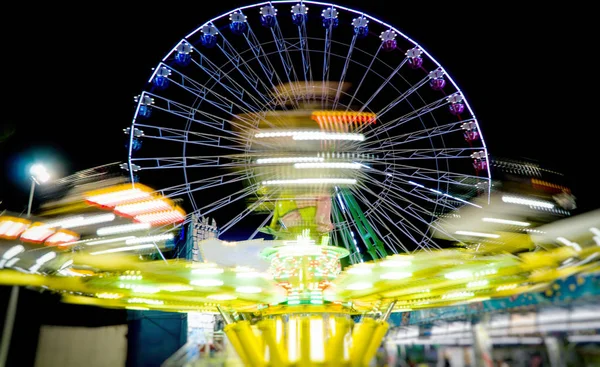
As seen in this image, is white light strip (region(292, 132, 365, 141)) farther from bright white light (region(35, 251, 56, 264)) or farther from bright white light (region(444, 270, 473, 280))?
bright white light (region(35, 251, 56, 264))

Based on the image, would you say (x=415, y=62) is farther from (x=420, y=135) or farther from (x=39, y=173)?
(x=39, y=173)

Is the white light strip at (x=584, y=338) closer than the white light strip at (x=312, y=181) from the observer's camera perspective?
Yes

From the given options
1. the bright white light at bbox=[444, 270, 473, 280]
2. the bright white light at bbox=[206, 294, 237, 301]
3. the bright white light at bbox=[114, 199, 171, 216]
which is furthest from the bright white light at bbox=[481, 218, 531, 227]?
the bright white light at bbox=[114, 199, 171, 216]

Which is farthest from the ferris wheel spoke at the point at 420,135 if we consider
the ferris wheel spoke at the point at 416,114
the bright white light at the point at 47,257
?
the bright white light at the point at 47,257

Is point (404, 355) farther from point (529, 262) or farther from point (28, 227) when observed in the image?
point (28, 227)

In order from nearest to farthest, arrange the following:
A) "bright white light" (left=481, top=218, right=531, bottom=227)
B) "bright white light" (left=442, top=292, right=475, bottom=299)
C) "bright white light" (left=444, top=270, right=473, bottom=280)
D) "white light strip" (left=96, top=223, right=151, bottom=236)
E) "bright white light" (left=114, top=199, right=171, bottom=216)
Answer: "bright white light" (left=444, top=270, right=473, bottom=280)
"bright white light" (left=442, top=292, right=475, bottom=299)
"bright white light" (left=114, top=199, right=171, bottom=216)
"white light strip" (left=96, top=223, right=151, bottom=236)
"bright white light" (left=481, top=218, right=531, bottom=227)

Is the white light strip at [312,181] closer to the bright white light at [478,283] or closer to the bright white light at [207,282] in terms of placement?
the bright white light at [207,282]

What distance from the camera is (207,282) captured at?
7.58 meters

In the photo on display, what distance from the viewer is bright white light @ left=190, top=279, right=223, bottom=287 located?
748 cm

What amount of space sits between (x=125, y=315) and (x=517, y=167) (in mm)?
17328

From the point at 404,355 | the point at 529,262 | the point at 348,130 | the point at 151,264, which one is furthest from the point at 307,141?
the point at 404,355

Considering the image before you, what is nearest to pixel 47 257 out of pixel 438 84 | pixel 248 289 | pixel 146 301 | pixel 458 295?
pixel 146 301

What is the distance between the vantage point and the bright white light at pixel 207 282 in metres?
7.48

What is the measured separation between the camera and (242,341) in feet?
23.8
